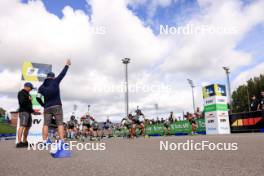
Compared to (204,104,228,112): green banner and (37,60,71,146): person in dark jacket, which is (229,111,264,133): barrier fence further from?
(37,60,71,146): person in dark jacket

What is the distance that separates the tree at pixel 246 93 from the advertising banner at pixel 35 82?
4877 cm

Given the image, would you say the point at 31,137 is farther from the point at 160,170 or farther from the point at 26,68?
the point at 160,170

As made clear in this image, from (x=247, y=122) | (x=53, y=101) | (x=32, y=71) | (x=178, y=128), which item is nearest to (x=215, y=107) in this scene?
(x=247, y=122)

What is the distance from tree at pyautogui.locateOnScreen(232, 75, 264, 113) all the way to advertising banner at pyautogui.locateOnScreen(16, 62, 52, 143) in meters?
48.8

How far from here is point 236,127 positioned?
20.0 m

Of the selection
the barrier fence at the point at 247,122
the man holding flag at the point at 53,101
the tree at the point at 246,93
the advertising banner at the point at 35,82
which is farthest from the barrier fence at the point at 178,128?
the tree at the point at 246,93

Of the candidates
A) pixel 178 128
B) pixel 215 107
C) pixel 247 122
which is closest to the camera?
pixel 247 122

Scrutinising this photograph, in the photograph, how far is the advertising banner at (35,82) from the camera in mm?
10156

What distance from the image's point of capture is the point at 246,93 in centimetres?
5466

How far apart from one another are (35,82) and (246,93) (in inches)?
2056

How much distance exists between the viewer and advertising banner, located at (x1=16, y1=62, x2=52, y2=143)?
10156 millimetres

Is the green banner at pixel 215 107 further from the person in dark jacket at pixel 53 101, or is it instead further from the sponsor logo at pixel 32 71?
the person in dark jacket at pixel 53 101

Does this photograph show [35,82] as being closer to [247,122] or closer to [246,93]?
[247,122]

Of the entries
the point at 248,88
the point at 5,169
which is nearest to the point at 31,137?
the point at 5,169
